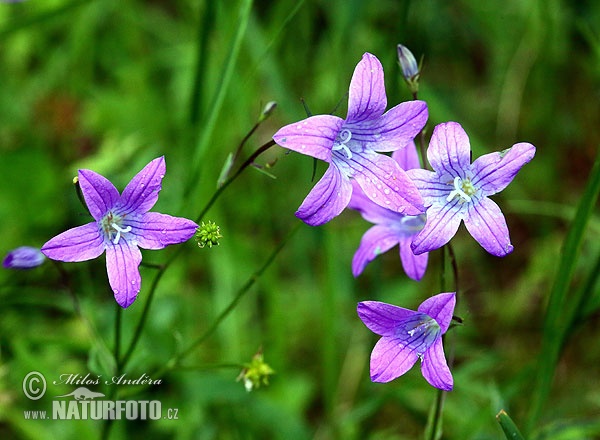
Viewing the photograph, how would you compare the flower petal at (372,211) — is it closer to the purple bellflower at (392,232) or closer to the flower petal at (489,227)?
the purple bellflower at (392,232)

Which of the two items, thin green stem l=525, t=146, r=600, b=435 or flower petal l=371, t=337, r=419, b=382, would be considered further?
thin green stem l=525, t=146, r=600, b=435

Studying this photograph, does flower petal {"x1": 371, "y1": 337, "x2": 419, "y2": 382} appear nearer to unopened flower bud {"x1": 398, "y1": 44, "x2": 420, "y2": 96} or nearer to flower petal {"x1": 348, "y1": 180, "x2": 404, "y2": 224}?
flower petal {"x1": 348, "y1": 180, "x2": 404, "y2": 224}

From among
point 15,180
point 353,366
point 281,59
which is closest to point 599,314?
point 353,366

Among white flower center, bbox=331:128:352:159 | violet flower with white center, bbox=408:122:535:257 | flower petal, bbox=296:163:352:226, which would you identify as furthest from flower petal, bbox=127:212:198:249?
violet flower with white center, bbox=408:122:535:257

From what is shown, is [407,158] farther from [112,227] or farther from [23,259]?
[23,259]

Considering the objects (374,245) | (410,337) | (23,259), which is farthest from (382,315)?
(23,259)

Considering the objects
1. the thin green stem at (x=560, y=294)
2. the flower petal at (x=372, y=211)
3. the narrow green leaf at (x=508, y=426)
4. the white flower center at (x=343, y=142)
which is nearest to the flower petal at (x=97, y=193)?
the white flower center at (x=343, y=142)
